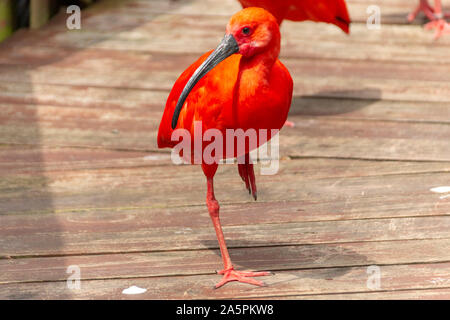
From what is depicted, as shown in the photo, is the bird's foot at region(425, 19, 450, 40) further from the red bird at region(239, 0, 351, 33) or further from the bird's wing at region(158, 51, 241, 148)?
the bird's wing at region(158, 51, 241, 148)

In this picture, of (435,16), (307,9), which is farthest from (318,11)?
(435,16)

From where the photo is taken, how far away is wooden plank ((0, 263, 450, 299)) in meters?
3.50

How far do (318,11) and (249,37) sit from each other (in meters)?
2.48

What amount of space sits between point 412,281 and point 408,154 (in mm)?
1602

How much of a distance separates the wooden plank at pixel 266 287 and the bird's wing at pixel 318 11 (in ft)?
7.89

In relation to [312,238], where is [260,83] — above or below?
above

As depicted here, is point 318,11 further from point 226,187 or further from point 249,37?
point 249,37

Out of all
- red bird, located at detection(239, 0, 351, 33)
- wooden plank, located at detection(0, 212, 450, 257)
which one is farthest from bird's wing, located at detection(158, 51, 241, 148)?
red bird, located at detection(239, 0, 351, 33)

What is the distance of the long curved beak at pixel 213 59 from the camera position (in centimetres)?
337

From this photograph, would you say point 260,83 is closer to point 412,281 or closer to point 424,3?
point 412,281

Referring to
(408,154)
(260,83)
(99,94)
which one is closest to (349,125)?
(408,154)

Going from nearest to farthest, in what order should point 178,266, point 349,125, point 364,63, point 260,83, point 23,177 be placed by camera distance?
point 260,83
point 178,266
point 23,177
point 349,125
point 364,63

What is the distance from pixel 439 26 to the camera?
7617 millimetres

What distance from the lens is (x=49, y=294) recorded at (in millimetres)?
3520
